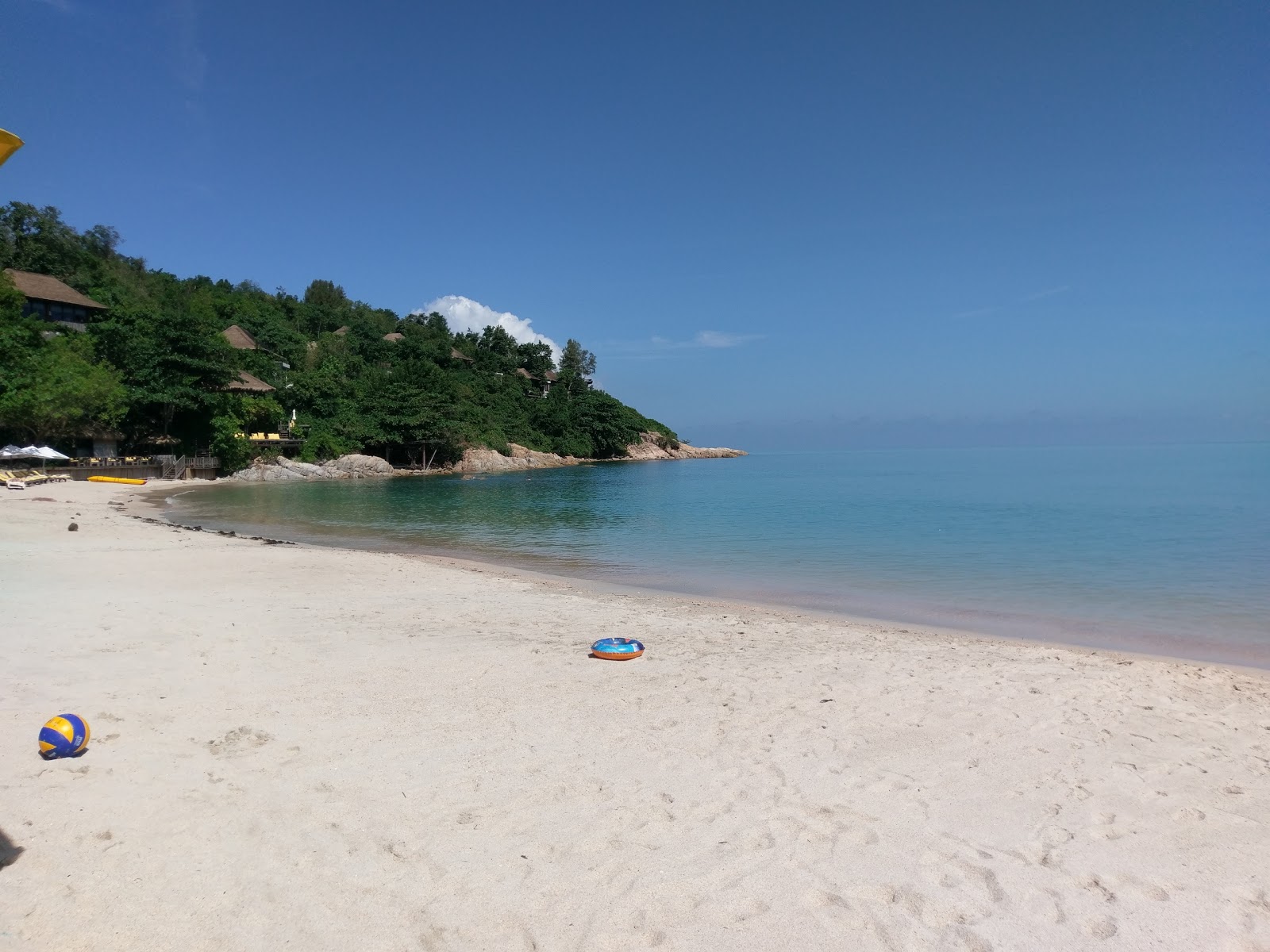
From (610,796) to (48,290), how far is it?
5944 cm

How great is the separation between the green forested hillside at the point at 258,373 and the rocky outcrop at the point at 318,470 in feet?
3.98

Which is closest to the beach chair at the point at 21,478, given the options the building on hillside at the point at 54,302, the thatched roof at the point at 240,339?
the building on hillside at the point at 54,302

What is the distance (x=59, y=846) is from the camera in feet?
10.9

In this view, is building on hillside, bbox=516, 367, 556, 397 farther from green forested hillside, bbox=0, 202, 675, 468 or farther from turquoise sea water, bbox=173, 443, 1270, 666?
turquoise sea water, bbox=173, 443, 1270, 666

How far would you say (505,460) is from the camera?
6644 cm

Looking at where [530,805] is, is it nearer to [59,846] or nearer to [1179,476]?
[59,846]

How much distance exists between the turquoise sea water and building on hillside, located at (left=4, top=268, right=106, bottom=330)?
806 inches

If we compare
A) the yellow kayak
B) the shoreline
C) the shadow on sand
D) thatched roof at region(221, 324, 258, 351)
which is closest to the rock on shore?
the yellow kayak

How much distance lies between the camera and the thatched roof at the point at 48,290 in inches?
1797

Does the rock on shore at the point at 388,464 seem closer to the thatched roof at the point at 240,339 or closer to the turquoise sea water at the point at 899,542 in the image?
the turquoise sea water at the point at 899,542

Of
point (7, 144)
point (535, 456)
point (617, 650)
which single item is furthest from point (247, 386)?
point (7, 144)

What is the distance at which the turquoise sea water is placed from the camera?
36.8 ft

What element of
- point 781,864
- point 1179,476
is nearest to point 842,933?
point 781,864

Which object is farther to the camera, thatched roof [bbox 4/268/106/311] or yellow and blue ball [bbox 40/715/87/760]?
thatched roof [bbox 4/268/106/311]
